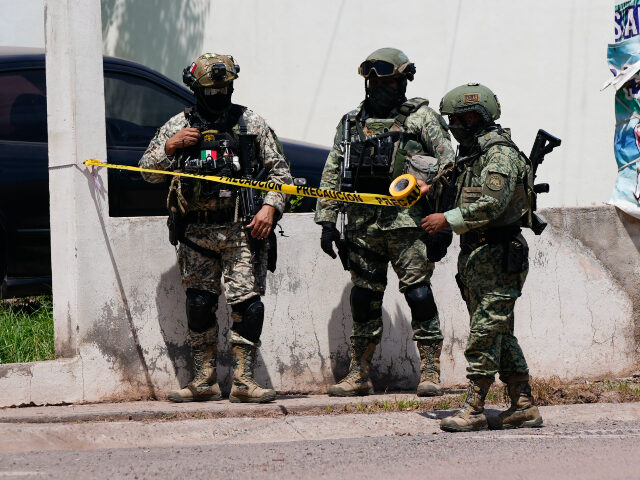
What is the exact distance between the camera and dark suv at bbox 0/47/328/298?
271 inches

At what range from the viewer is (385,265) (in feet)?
21.1

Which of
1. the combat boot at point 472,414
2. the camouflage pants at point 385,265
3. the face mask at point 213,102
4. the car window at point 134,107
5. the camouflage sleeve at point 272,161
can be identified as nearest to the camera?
the combat boot at point 472,414

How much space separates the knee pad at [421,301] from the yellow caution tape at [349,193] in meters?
0.58

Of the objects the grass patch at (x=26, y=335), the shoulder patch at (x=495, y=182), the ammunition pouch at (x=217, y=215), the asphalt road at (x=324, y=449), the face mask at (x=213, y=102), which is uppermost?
the face mask at (x=213, y=102)

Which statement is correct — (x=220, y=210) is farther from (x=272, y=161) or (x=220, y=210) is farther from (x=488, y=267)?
(x=488, y=267)

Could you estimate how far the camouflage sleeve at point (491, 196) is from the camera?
5.30 meters

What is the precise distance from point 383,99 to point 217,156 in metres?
1.06

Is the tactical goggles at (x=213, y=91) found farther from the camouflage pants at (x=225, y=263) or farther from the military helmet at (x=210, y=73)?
the camouflage pants at (x=225, y=263)

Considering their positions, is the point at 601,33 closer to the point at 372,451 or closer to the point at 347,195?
the point at 347,195

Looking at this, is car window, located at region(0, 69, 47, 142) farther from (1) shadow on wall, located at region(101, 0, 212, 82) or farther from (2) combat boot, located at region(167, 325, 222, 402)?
(1) shadow on wall, located at region(101, 0, 212, 82)

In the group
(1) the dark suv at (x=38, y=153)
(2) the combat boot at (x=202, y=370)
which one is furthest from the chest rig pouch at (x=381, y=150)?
(1) the dark suv at (x=38, y=153)

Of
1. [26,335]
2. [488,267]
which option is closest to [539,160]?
[488,267]

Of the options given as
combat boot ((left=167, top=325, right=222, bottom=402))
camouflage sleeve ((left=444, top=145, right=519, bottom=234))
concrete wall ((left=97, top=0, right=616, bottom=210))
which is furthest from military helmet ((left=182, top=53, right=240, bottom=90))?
concrete wall ((left=97, top=0, right=616, bottom=210))

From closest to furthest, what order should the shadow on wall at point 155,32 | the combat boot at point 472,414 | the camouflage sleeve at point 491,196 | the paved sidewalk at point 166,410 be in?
the camouflage sleeve at point 491,196, the combat boot at point 472,414, the paved sidewalk at point 166,410, the shadow on wall at point 155,32
